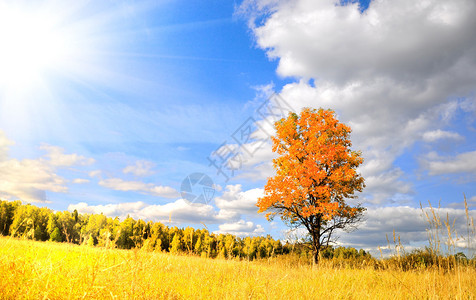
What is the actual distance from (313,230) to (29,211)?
33625mm

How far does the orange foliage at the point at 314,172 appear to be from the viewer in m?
16.2

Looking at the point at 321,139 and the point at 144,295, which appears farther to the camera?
the point at 321,139

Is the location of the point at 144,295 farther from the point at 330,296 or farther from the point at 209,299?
the point at 330,296

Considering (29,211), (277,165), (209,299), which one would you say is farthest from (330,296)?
(29,211)

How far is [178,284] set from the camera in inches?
256

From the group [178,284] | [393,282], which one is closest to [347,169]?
[393,282]

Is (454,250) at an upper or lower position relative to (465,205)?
lower

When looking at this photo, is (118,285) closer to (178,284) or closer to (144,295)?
(144,295)

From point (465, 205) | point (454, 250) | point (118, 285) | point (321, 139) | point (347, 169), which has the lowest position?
point (118, 285)

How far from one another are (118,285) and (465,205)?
6.45 metres

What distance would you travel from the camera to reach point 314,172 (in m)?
16.3

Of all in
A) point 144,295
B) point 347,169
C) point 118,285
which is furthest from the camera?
point 347,169

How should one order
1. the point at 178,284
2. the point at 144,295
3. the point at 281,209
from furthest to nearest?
the point at 281,209 → the point at 178,284 → the point at 144,295

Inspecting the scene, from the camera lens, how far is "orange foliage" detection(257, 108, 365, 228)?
16234 mm
